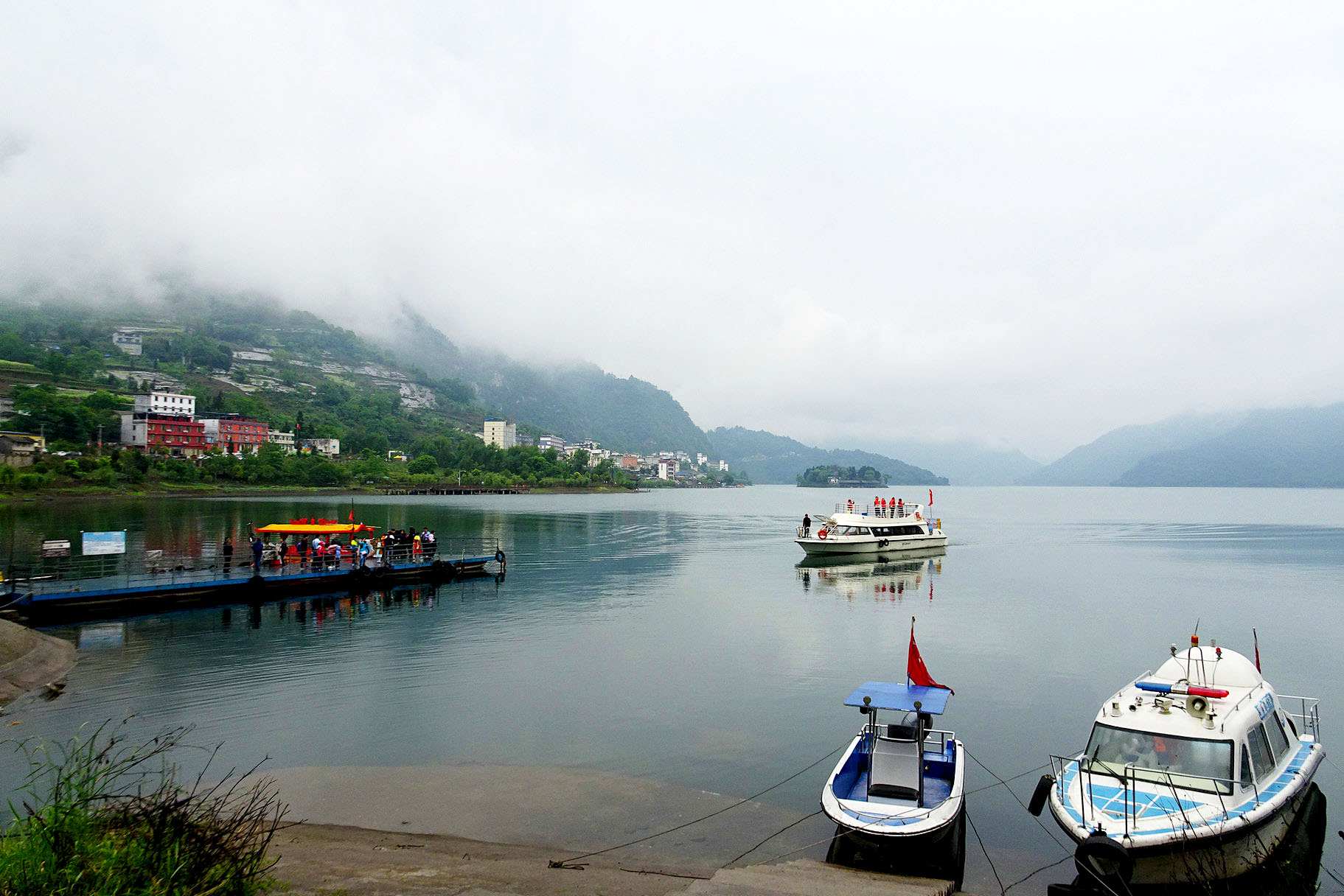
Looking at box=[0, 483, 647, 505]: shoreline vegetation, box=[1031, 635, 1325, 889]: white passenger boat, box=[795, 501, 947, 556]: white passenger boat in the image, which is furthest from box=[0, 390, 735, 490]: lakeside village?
box=[1031, 635, 1325, 889]: white passenger boat

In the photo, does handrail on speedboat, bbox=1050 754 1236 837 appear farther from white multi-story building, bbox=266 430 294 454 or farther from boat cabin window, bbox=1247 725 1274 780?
white multi-story building, bbox=266 430 294 454

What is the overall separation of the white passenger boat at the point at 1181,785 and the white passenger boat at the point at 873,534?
49.6 meters

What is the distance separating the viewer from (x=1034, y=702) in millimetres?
24828

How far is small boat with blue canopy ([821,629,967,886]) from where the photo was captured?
1298 centimetres

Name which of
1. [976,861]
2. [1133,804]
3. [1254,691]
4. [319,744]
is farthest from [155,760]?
[1254,691]

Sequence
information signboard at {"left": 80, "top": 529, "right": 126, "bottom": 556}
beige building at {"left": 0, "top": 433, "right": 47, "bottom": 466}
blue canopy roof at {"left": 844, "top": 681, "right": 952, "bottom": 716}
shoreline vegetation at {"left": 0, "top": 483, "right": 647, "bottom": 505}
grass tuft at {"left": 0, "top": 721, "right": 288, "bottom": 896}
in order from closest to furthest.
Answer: grass tuft at {"left": 0, "top": 721, "right": 288, "bottom": 896}, blue canopy roof at {"left": 844, "top": 681, "right": 952, "bottom": 716}, information signboard at {"left": 80, "top": 529, "right": 126, "bottom": 556}, shoreline vegetation at {"left": 0, "top": 483, "right": 647, "bottom": 505}, beige building at {"left": 0, "top": 433, "right": 47, "bottom": 466}

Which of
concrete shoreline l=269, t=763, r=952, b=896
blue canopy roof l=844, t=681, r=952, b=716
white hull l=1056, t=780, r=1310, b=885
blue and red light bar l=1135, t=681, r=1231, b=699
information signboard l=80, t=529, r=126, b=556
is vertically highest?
information signboard l=80, t=529, r=126, b=556

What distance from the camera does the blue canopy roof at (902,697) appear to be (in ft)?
50.3

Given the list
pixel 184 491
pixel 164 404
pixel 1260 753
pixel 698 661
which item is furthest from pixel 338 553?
pixel 164 404

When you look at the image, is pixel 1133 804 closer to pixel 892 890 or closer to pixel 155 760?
pixel 892 890

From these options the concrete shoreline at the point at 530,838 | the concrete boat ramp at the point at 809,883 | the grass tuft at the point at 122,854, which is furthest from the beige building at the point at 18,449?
the concrete boat ramp at the point at 809,883

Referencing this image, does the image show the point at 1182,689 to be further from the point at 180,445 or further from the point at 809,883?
the point at 180,445

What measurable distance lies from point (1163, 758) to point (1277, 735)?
12.0ft

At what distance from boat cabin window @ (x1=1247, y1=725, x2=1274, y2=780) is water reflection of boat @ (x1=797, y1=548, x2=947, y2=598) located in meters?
34.7
